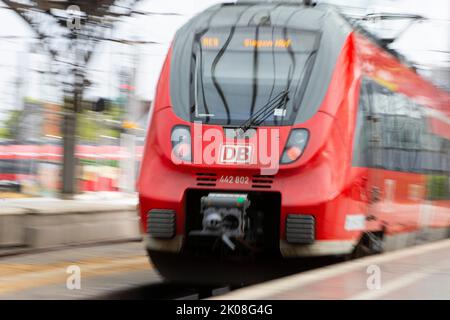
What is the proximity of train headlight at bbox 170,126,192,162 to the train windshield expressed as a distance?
0.20m

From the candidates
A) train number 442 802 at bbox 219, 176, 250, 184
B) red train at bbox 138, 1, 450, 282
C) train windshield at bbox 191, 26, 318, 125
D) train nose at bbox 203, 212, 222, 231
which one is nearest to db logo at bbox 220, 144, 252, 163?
red train at bbox 138, 1, 450, 282

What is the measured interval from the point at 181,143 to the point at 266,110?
923 millimetres

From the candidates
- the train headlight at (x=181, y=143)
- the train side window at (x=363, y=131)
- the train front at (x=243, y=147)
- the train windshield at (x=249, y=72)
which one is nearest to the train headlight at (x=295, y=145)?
the train front at (x=243, y=147)

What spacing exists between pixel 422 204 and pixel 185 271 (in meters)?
5.28

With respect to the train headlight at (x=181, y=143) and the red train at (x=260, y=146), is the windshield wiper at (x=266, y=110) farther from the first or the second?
the train headlight at (x=181, y=143)

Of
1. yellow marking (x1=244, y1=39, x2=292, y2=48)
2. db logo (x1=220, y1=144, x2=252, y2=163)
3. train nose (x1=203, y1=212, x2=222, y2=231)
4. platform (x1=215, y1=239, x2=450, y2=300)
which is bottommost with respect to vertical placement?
platform (x1=215, y1=239, x2=450, y2=300)

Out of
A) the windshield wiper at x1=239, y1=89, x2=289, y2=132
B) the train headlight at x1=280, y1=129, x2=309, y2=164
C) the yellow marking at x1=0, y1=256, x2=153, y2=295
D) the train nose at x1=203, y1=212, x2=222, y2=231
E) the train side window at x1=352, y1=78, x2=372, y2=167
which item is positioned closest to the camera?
the train nose at x1=203, y1=212, x2=222, y2=231

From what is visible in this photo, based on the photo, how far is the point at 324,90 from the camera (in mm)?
8734

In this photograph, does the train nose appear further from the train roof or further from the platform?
the train roof

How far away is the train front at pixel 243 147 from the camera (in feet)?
27.3

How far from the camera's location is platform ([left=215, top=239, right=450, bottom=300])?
6.04 meters
